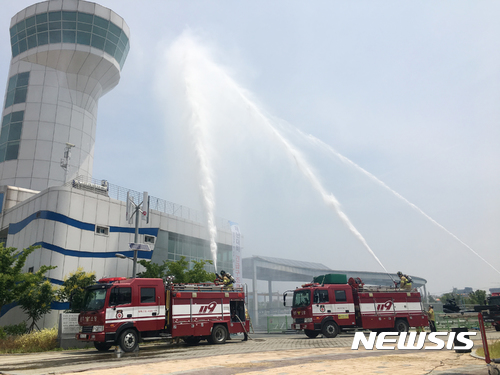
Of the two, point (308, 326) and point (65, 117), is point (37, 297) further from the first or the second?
point (65, 117)

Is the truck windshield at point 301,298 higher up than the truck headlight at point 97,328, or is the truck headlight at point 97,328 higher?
the truck windshield at point 301,298

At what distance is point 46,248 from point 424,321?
25.5 m

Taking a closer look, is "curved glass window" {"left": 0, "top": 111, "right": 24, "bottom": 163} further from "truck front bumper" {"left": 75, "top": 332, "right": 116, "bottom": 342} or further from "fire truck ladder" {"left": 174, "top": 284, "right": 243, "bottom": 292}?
"truck front bumper" {"left": 75, "top": 332, "right": 116, "bottom": 342}

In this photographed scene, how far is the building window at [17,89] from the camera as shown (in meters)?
42.2

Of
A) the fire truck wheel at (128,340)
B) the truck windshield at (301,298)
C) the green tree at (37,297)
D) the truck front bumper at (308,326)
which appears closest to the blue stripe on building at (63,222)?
the green tree at (37,297)

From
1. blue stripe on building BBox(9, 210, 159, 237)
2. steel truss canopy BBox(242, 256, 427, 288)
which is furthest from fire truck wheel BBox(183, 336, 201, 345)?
steel truss canopy BBox(242, 256, 427, 288)

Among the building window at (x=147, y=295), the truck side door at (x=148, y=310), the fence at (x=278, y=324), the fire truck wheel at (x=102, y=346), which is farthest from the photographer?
the fence at (x=278, y=324)

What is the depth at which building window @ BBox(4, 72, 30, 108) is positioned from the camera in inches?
1660

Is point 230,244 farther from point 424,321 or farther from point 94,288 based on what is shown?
point 94,288

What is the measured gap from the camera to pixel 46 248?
27.1m

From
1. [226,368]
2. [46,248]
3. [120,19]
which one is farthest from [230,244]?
[226,368]

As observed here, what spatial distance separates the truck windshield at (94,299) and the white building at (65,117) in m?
15.0

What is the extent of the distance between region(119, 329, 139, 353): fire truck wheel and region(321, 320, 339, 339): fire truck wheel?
9.60 m

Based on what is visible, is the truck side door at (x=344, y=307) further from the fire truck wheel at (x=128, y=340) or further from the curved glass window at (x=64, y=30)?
the curved glass window at (x=64, y=30)
